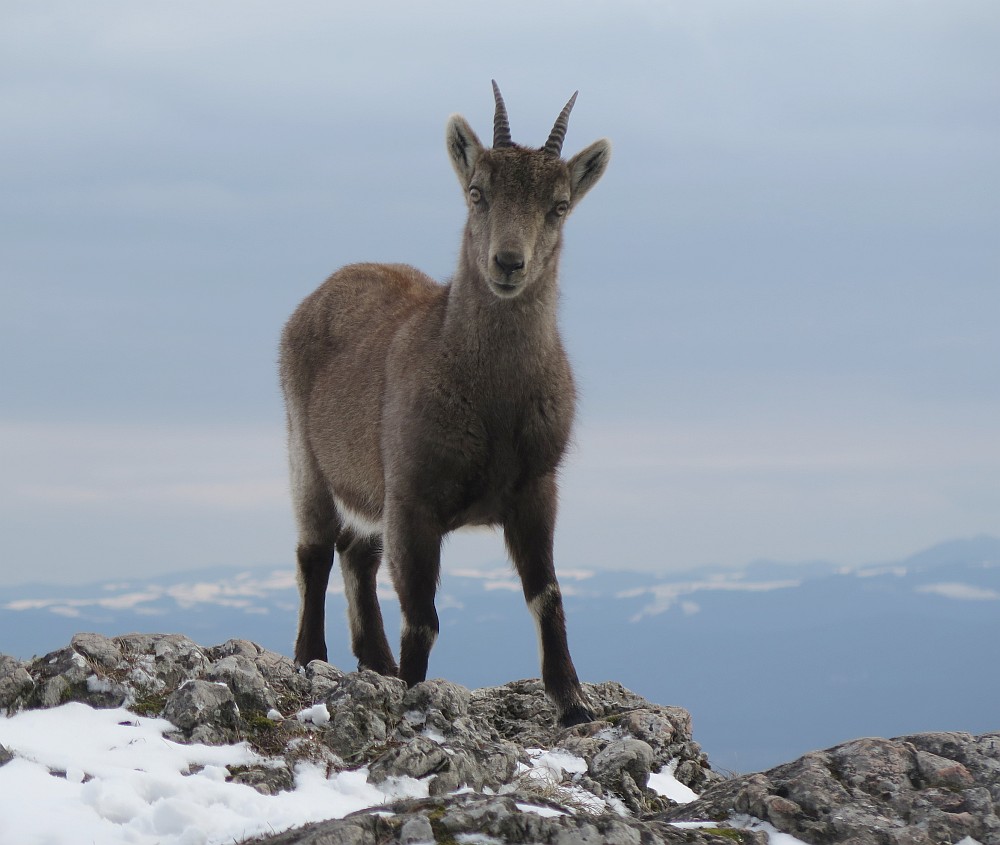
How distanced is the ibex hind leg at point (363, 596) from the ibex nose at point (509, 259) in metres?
3.93

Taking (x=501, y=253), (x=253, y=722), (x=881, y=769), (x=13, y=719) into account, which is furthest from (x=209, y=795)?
(x=501, y=253)

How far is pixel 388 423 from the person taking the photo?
385 inches

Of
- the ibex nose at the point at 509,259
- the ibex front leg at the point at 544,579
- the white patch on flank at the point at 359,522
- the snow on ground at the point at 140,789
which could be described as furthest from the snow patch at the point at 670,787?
the ibex nose at the point at 509,259

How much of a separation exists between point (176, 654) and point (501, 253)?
12.2 feet

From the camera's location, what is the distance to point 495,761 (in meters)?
7.24

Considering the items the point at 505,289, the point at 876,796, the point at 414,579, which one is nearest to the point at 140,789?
the point at 414,579

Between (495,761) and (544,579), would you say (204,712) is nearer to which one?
(495,761)

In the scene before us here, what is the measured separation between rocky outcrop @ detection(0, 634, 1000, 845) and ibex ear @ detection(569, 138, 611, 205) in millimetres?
3994

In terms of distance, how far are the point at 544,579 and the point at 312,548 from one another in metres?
3.34

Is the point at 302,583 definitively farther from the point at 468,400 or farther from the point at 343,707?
the point at 343,707

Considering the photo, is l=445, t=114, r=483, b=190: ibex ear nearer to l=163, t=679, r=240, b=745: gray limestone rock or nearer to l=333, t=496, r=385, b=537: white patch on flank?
l=333, t=496, r=385, b=537: white patch on flank

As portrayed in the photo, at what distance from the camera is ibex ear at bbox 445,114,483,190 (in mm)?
9594

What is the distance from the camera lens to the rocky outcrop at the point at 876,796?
627 centimetres

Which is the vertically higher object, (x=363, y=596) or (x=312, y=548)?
(x=312, y=548)
